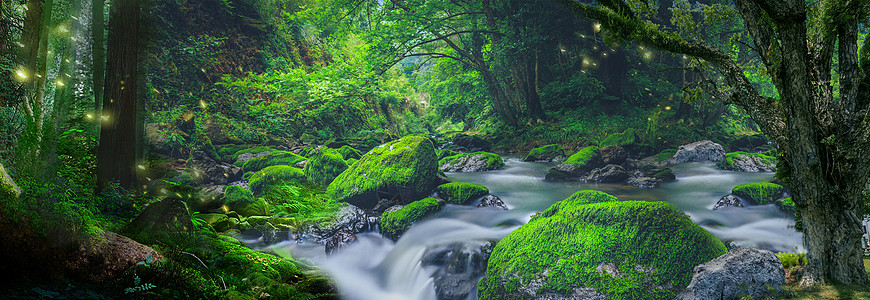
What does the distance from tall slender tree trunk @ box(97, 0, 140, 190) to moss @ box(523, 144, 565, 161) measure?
188 inches

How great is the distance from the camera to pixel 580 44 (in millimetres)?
5594

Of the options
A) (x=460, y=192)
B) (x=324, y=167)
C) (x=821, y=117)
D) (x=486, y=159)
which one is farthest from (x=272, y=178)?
(x=821, y=117)

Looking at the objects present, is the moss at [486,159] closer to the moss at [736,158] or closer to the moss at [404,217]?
the moss at [404,217]

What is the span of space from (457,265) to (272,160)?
3.08 meters

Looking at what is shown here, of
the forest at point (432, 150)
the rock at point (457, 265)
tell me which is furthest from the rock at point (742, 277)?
the rock at point (457, 265)

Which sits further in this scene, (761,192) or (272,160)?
(272,160)

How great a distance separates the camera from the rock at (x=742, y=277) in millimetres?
2592

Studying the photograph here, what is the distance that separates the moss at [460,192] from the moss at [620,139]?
6.52 feet

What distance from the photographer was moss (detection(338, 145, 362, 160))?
5529 mm

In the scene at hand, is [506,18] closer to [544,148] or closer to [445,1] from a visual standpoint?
[445,1]

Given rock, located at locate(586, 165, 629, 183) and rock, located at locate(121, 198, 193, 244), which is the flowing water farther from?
rock, located at locate(121, 198, 193, 244)

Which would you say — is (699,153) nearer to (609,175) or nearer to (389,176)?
(609,175)

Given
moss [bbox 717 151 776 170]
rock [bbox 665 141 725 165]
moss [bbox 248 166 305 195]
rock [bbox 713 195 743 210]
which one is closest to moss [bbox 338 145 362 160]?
moss [bbox 248 166 305 195]

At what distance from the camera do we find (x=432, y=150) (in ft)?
17.1
